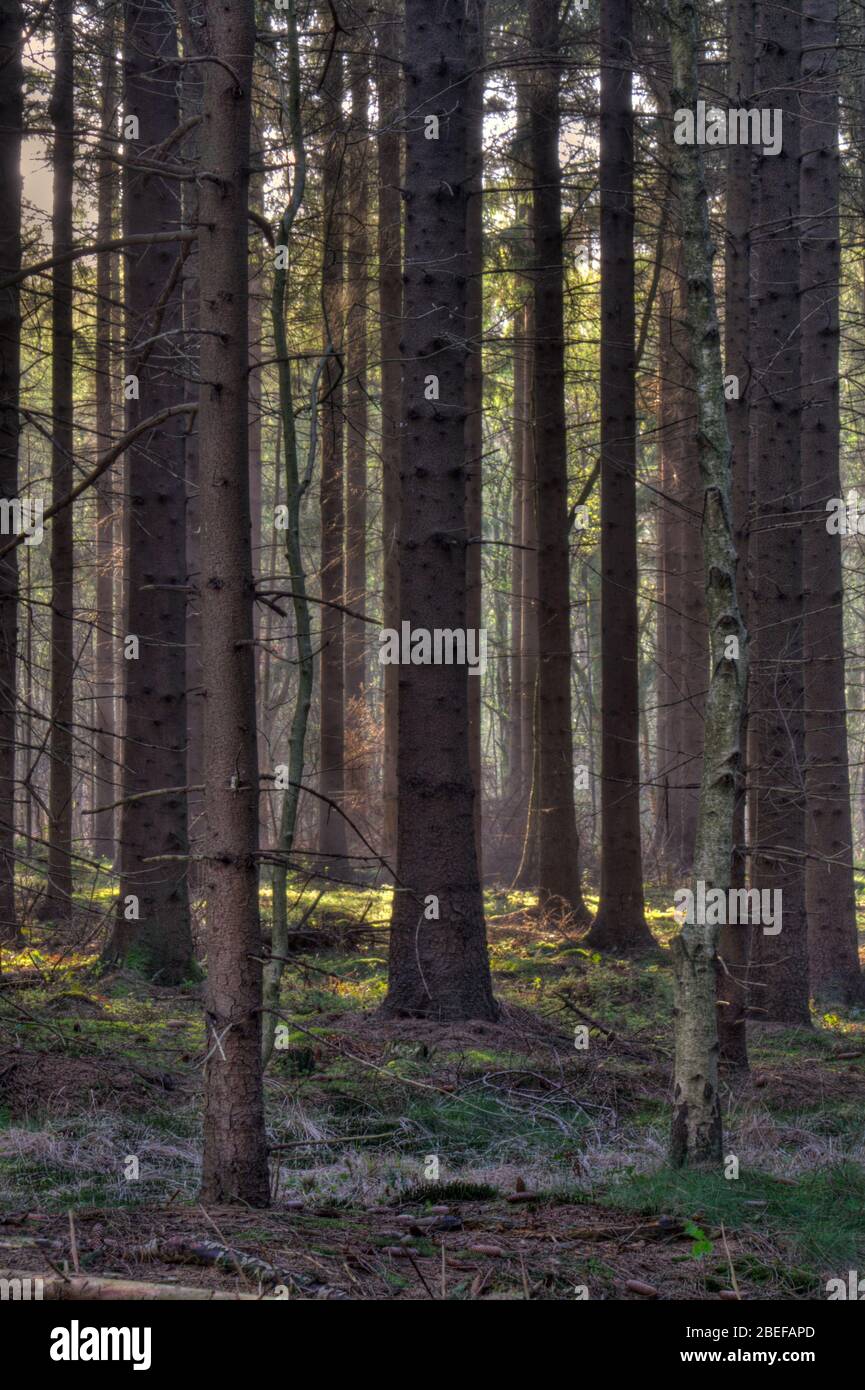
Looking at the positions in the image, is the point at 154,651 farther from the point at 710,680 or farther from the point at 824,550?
the point at 824,550

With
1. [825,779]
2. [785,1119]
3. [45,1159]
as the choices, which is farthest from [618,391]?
[45,1159]

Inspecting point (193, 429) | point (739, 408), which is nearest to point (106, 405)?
point (193, 429)

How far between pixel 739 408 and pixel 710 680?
12.4 ft

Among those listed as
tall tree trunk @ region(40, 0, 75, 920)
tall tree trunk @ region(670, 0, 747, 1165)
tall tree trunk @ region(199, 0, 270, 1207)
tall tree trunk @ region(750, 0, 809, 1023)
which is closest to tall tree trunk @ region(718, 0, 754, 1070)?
tall tree trunk @ region(750, 0, 809, 1023)

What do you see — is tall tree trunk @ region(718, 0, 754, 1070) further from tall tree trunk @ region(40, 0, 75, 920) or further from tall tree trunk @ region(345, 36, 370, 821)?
tall tree trunk @ region(40, 0, 75, 920)

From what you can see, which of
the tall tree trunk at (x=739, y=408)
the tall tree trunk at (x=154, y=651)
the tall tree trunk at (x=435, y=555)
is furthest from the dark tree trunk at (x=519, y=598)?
the tall tree trunk at (x=435, y=555)

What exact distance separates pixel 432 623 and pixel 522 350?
13.0 meters

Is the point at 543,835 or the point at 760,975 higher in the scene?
the point at 543,835

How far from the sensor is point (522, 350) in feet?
71.2

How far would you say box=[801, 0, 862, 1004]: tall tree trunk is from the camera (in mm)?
12562

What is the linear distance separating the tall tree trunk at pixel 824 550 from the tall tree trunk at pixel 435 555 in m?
4.19

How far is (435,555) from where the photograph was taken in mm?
9930

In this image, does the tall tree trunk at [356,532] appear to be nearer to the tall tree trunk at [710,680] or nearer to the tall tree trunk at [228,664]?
the tall tree trunk at [710,680]
